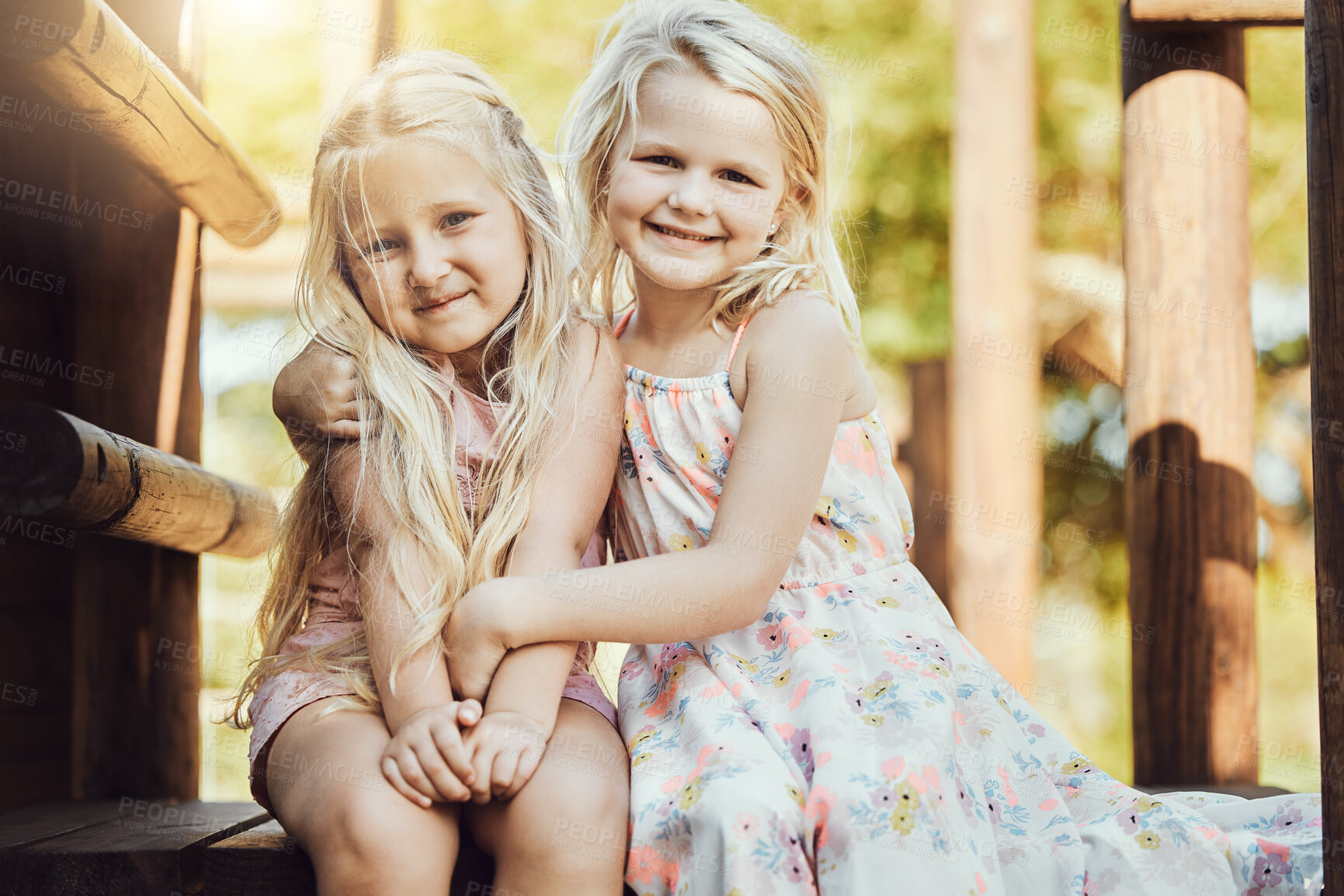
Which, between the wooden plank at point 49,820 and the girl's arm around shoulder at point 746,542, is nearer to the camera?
the girl's arm around shoulder at point 746,542

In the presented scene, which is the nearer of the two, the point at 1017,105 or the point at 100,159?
the point at 100,159

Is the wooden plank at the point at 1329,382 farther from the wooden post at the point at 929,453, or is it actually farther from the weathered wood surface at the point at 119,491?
the wooden post at the point at 929,453

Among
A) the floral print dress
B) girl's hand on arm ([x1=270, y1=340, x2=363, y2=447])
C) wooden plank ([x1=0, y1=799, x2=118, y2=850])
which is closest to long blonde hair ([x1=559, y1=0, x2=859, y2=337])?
the floral print dress

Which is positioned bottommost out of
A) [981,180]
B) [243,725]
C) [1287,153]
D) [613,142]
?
[243,725]

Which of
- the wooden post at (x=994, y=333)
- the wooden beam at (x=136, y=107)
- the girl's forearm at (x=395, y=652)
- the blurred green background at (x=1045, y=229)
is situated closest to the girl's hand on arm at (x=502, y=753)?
the girl's forearm at (x=395, y=652)

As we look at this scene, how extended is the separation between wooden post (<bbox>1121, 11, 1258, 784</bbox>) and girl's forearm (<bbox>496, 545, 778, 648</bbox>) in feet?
5.35

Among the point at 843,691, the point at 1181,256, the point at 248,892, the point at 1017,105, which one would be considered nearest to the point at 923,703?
the point at 843,691

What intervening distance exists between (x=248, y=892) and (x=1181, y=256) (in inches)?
97.7

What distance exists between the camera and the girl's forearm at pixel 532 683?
148 cm

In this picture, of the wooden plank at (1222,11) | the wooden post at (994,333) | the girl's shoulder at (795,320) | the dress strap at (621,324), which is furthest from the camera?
the wooden post at (994,333)

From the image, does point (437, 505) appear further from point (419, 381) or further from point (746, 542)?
point (746, 542)

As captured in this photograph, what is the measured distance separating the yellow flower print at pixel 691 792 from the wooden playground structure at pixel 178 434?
1.69ft

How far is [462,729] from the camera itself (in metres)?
1.46

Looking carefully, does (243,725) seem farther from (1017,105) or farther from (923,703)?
(1017,105)
